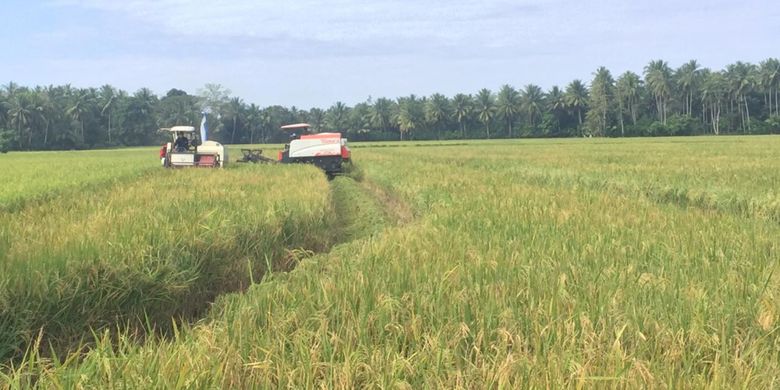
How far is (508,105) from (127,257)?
8806 cm

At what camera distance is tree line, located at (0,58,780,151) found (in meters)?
79.7

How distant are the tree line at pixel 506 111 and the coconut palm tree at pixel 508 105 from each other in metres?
0.17

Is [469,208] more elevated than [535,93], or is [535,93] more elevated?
[535,93]

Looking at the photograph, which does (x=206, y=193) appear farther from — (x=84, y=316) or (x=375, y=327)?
(x=375, y=327)

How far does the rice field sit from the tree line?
78787 millimetres

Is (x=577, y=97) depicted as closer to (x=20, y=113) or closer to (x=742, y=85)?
(x=742, y=85)

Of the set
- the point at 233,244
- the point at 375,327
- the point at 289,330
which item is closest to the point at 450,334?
the point at 375,327

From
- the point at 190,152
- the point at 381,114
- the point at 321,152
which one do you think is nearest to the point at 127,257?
the point at 190,152

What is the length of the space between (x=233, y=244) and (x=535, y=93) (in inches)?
3503

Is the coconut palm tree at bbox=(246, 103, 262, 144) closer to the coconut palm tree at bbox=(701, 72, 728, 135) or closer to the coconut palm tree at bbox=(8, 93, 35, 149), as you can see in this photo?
the coconut palm tree at bbox=(8, 93, 35, 149)

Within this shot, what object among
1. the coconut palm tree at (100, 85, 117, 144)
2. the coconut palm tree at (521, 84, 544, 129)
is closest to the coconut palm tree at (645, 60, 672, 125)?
the coconut palm tree at (521, 84, 544, 129)

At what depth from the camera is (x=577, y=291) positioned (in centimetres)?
334

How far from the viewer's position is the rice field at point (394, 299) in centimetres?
229

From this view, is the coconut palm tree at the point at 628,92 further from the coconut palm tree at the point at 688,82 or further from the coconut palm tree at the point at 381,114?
the coconut palm tree at the point at 381,114
